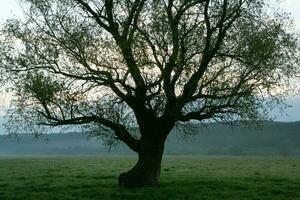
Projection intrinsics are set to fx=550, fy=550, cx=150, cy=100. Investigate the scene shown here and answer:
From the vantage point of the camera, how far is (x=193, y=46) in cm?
2858

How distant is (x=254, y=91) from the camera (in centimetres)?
2933

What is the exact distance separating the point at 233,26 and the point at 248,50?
1700mm

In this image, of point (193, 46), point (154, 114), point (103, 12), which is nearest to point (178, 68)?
point (193, 46)

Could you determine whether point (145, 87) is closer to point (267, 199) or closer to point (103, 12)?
point (103, 12)

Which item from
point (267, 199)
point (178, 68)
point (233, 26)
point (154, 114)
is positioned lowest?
point (267, 199)

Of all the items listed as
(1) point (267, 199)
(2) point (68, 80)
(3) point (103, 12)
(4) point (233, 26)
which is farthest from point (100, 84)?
(1) point (267, 199)

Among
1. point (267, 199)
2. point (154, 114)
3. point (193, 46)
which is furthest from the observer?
point (154, 114)

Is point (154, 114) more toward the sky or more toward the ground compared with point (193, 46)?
more toward the ground

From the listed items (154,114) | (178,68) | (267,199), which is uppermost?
(178,68)

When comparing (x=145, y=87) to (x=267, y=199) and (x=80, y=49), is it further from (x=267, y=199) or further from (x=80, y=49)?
(x=267, y=199)

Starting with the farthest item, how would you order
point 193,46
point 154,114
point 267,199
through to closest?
point 154,114, point 193,46, point 267,199

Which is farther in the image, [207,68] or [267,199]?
[207,68]

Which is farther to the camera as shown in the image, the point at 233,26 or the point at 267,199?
the point at 233,26

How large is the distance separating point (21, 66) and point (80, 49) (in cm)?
327
